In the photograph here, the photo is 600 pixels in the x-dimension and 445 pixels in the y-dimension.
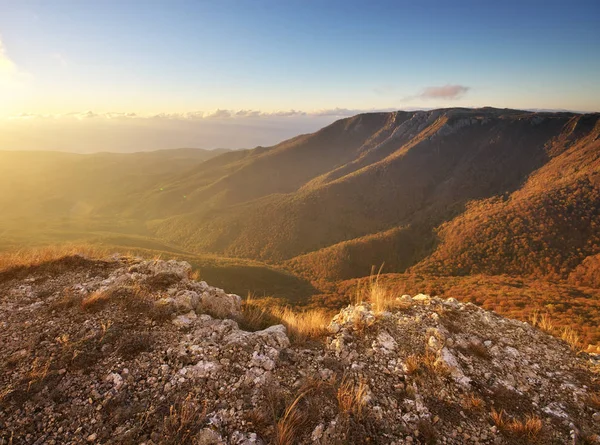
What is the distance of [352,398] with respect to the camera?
3734 mm

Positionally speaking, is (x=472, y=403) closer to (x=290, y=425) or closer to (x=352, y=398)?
(x=352, y=398)

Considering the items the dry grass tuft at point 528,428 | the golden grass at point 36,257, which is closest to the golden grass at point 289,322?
the dry grass tuft at point 528,428

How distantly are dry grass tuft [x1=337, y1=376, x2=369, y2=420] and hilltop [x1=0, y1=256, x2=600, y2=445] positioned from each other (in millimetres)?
20

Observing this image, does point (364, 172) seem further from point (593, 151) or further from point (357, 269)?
point (593, 151)

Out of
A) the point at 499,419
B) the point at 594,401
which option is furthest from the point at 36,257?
the point at 594,401

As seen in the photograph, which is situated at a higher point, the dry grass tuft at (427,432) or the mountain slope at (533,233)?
the dry grass tuft at (427,432)

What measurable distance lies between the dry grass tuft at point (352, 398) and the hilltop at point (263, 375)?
2 cm

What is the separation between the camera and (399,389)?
4188 millimetres

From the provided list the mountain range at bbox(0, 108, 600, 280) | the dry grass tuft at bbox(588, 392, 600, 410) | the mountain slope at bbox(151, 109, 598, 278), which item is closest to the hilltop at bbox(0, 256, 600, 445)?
the dry grass tuft at bbox(588, 392, 600, 410)

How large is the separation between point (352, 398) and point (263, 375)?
4.48 ft

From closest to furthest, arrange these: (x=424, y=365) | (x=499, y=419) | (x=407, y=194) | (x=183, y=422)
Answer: (x=183, y=422)
(x=499, y=419)
(x=424, y=365)
(x=407, y=194)

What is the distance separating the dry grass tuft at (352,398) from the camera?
11.9ft

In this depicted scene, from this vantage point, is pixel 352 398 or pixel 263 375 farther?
pixel 263 375

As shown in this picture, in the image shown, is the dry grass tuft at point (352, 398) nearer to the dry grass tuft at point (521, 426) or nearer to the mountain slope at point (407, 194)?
the dry grass tuft at point (521, 426)
